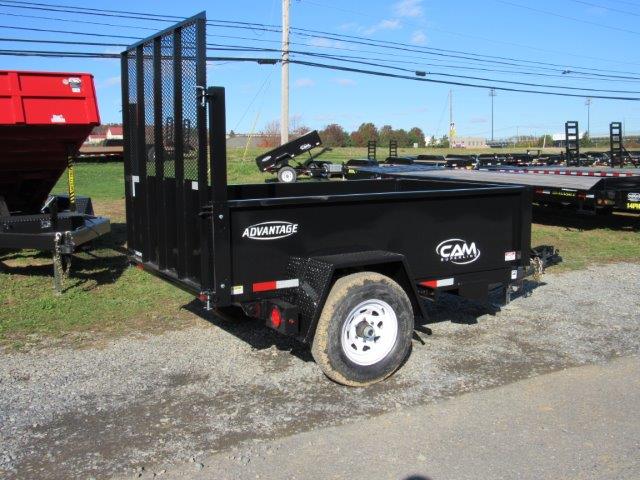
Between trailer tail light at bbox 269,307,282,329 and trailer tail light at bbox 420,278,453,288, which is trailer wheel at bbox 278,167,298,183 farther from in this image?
trailer tail light at bbox 269,307,282,329

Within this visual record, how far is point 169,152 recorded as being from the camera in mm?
5219

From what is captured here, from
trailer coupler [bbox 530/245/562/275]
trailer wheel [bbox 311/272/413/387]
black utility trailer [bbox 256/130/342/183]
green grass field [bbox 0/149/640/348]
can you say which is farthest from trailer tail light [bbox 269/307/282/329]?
black utility trailer [bbox 256/130/342/183]

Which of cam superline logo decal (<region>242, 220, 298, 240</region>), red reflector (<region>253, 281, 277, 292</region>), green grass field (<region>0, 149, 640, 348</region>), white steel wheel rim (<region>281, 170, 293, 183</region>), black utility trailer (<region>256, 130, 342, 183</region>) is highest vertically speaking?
black utility trailer (<region>256, 130, 342, 183</region>)

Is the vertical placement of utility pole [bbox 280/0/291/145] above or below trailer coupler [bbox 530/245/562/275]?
A: above

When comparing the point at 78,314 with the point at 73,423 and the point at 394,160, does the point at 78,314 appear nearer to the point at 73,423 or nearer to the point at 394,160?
the point at 73,423

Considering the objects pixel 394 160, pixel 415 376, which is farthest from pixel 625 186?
pixel 394 160

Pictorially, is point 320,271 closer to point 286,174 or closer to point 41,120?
point 41,120

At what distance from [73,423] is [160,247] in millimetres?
1666

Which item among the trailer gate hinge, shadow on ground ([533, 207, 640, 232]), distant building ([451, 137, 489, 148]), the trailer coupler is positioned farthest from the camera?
distant building ([451, 137, 489, 148])

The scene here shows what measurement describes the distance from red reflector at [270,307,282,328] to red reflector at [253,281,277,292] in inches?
6.3

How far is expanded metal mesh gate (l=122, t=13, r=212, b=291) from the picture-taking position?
4.64 m

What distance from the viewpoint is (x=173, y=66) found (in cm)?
499

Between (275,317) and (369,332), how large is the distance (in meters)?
0.76

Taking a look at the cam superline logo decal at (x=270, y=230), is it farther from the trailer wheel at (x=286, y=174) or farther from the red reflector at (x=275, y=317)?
the trailer wheel at (x=286, y=174)
